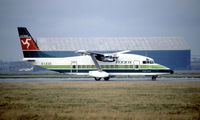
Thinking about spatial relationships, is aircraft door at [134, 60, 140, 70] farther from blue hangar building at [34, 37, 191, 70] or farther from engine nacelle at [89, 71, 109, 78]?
blue hangar building at [34, 37, 191, 70]

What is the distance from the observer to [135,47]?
292 ft

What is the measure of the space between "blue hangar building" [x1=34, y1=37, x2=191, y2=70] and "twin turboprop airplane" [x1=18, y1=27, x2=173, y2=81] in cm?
4067

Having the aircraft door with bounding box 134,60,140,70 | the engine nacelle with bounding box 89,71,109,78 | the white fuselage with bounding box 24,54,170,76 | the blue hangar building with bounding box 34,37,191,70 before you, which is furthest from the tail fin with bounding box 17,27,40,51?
the blue hangar building with bounding box 34,37,191,70

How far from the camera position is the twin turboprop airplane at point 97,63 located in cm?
4497

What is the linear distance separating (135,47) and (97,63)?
45.4 metres

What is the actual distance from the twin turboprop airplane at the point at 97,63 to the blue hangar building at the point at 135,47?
40.7 meters

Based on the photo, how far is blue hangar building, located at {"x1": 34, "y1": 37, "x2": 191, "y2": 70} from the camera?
288 feet

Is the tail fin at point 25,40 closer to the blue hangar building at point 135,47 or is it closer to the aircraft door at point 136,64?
the aircraft door at point 136,64

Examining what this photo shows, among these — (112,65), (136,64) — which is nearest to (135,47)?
(136,64)

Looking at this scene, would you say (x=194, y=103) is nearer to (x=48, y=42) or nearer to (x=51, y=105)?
(x=51, y=105)

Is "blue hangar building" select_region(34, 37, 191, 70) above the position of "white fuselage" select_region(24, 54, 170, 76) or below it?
above

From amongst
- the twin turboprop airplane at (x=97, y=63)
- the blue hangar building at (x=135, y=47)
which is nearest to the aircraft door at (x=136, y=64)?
the twin turboprop airplane at (x=97, y=63)

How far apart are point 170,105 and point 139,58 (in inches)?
986

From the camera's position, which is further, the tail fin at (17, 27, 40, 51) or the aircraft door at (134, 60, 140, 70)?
the tail fin at (17, 27, 40, 51)
